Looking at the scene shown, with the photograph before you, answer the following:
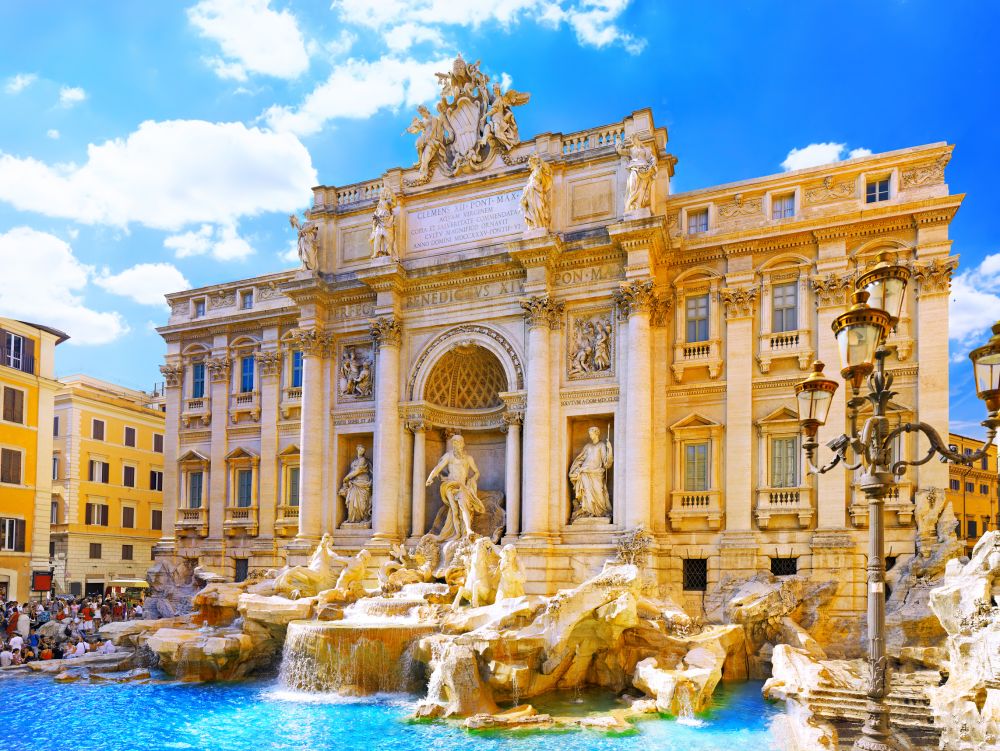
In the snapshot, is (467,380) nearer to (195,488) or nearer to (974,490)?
(195,488)

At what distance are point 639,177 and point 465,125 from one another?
20.6 feet

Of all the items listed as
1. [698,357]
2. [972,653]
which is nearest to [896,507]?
[698,357]

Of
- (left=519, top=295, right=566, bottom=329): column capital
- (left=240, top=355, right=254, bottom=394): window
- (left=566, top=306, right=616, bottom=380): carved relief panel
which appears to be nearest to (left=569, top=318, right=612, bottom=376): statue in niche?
(left=566, top=306, right=616, bottom=380): carved relief panel

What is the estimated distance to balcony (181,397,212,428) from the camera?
28688 mm

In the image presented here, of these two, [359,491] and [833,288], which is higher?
[833,288]

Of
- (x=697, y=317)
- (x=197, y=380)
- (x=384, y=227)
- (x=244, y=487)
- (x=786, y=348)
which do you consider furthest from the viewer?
(x=197, y=380)

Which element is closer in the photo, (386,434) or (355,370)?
(386,434)

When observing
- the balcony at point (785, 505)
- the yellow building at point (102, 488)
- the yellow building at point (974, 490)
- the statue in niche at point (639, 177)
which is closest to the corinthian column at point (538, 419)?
the statue in niche at point (639, 177)

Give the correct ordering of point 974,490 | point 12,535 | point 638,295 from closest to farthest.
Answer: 1. point 638,295
2. point 12,535
3. point 974,490

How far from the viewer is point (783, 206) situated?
21.5 meters

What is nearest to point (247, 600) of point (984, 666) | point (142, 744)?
point (142, 744)

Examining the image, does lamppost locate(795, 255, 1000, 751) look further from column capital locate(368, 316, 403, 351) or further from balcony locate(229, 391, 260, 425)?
balcony locate(229, 391, 260, 425)

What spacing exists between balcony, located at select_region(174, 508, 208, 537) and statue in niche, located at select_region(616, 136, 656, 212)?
56.5ft

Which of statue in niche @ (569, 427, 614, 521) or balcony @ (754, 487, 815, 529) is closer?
balcony @ (754, 487, 815, 529)
